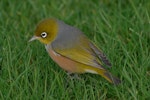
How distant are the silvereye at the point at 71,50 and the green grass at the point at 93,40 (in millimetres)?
127

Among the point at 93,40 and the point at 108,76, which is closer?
the point at 108,76

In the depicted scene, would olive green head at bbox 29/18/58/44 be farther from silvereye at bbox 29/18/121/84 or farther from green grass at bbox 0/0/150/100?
green grass at bbox 0/0/150/100

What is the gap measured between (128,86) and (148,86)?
18 centimetres

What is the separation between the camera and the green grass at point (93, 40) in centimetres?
386

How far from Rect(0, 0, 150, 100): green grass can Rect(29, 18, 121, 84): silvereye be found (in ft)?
0.42

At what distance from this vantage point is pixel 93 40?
15.6ft

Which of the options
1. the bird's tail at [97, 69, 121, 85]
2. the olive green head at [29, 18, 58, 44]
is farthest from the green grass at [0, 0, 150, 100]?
the olive green head at [29, 18, 58, 44]

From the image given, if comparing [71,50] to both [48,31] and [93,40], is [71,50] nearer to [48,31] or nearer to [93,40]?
[48,31]

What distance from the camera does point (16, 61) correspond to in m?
4.26

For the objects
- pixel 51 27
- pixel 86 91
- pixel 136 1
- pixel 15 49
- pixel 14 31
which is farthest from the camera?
pixel 136 1

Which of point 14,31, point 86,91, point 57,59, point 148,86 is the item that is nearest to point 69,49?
point 57,59

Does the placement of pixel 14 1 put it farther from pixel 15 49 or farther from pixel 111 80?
pixel 111 80

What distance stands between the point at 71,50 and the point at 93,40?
0.78 meters

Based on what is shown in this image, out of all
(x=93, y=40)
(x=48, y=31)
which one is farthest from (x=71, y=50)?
(x=93, y=40)
